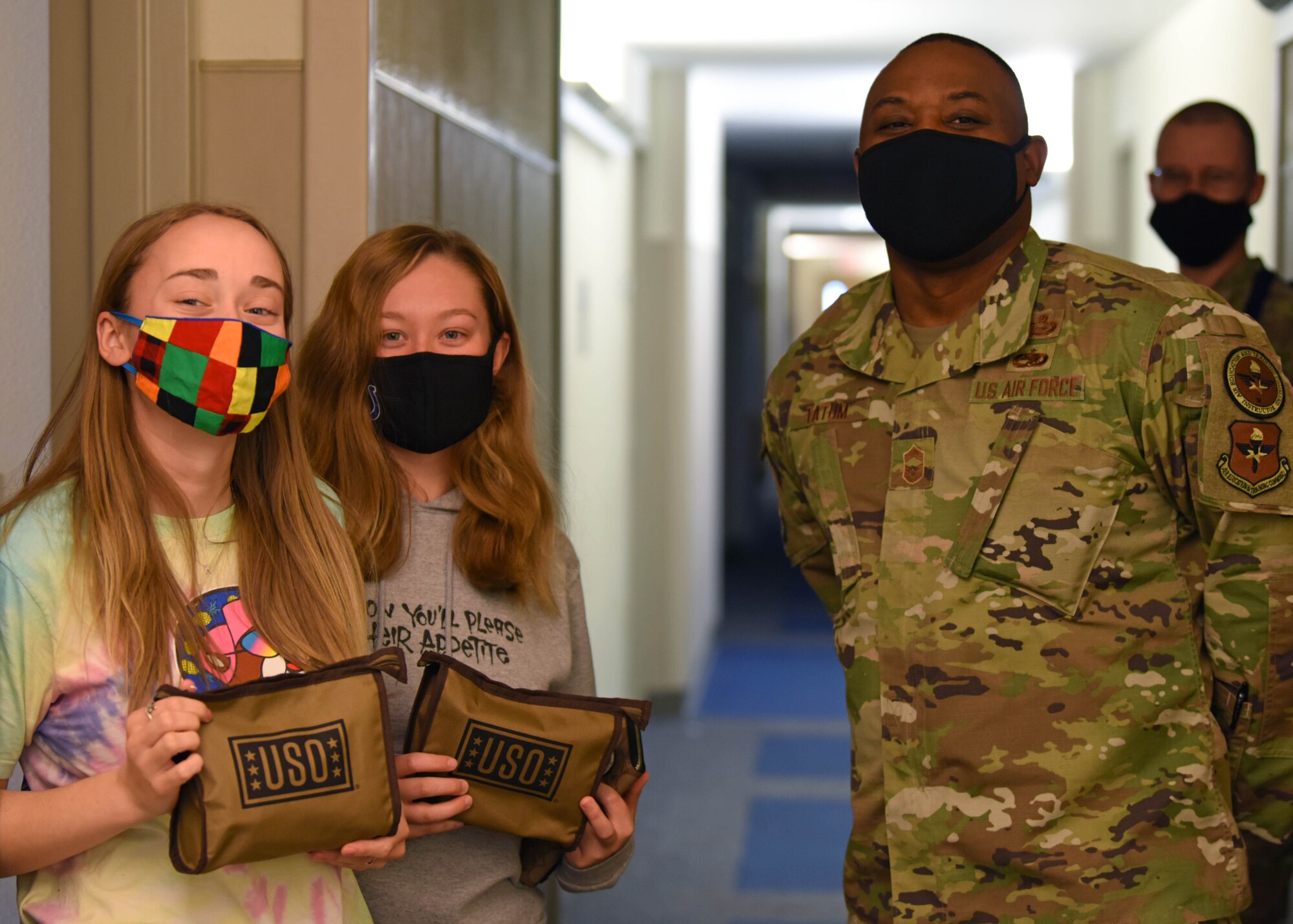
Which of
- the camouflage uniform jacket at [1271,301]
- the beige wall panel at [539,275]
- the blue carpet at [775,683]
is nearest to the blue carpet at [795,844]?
the blue carpet at [775,683]

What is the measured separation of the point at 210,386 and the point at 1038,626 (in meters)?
1.06

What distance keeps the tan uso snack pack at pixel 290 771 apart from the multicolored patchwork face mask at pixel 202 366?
0.29m

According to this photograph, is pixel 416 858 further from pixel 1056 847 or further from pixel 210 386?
pixel 1056 847

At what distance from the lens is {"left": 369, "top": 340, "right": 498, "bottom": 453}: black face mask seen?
1509mm

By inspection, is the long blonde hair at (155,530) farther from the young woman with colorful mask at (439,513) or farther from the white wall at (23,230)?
the white wall at (23,230)

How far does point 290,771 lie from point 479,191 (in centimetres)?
169

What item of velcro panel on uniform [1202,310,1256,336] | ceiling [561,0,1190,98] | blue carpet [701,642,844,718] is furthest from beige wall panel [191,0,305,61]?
blue carpet [701,642,844,718]

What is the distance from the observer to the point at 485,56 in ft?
8.44

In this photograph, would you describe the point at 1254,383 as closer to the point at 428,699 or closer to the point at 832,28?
the point at 428,699

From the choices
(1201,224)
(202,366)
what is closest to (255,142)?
(202,366)

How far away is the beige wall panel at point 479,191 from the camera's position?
7.85ft

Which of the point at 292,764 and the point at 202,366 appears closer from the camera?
the point at 292,764

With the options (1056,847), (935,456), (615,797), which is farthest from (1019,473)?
(615,797)

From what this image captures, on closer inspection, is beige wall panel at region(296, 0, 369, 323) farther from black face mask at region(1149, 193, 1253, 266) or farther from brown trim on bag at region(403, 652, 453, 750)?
black face mask at region(1149, 193, 1253, 266)
